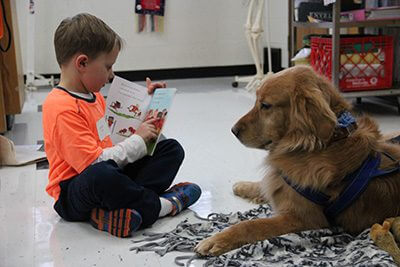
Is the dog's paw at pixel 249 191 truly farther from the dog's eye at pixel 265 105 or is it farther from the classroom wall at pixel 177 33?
the classroom wall at pixel 177 33

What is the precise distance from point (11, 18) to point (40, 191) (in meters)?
1.31

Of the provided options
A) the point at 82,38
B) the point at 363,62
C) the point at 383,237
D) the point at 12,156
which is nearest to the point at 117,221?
the point at 82,38

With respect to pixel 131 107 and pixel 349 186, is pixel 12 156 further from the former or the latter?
pixel 349 186

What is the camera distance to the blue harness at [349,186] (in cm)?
138

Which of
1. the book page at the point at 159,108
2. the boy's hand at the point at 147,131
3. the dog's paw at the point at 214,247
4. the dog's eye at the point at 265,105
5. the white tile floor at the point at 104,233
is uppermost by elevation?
the dog's eye at the point at 265,105

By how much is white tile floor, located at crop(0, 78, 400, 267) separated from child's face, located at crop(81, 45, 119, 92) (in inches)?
17.6

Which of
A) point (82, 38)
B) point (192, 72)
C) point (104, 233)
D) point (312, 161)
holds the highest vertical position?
point (82, 38)

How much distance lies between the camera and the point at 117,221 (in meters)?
1.57

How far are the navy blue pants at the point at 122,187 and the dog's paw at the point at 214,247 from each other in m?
0.28

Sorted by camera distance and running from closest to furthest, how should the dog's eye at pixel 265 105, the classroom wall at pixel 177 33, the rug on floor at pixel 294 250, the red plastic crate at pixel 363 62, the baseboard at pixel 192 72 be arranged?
1. the rug on floor at pixel 294 250
2. the dog's eye at pixel 265 105
3. the red plastic crate at pixel 363 62
4. the classroom wall at pixel 177 33
5. the baseboard at pixel 192 72

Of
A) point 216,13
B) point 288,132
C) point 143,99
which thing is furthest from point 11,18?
point 216,13

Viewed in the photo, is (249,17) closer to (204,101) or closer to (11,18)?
(204,101)

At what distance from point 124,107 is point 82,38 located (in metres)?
0.26

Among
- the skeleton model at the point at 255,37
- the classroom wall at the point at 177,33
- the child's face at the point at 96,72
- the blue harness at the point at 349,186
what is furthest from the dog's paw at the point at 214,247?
the classroom wall at the point at 177,33
